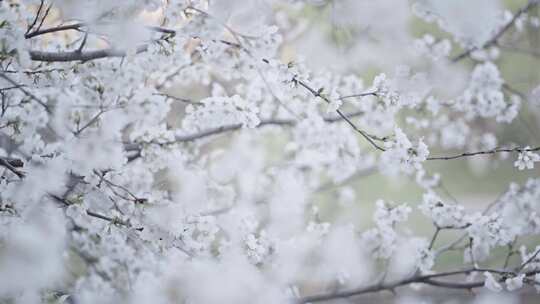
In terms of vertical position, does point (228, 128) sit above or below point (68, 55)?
above

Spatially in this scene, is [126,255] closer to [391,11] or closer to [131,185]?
[131,185]

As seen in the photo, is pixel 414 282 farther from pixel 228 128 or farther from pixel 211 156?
pixel 211 156

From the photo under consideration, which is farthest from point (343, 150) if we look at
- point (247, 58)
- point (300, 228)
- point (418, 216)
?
point (418, 216)

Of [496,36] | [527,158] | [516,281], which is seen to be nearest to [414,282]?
[516,281]

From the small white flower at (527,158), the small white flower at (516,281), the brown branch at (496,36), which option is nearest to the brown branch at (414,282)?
the small white flower at (516,281)

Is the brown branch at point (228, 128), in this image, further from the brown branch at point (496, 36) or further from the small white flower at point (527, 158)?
the small white flower at point (527, 158)

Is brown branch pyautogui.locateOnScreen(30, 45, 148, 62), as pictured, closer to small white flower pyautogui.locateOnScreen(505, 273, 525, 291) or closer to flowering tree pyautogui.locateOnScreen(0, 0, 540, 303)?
flowering tree pyautogui.locateOnScreen(0, 0, 540, 303)

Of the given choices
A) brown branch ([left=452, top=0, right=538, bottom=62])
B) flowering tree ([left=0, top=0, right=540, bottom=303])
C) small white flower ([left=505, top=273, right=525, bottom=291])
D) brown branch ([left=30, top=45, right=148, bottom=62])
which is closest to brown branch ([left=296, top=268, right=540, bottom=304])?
flowering tree ([left=0, top=0, right=540, bottom=303])

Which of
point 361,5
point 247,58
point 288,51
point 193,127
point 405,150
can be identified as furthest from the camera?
point 288,51
